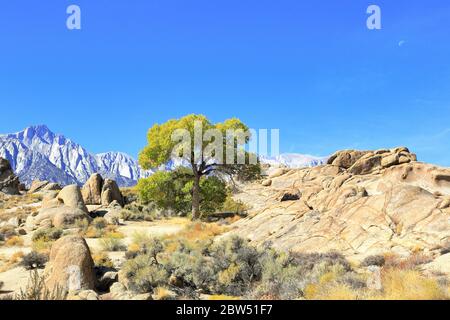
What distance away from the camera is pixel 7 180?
208 ft

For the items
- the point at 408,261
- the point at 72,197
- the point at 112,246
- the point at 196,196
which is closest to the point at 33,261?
the point at 112,246

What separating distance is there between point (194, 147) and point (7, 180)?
134 ft

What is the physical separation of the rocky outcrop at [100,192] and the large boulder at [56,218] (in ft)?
40.6

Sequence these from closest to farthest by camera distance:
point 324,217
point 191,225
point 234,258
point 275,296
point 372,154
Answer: point 275,296 < point 234,258 < point 324,217 < point 191,225 < point 372,154

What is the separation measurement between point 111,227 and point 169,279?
55.4 ft

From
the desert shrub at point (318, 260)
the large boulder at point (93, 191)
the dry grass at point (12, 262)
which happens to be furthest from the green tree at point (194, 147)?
the desert shrub at point (318, 260)

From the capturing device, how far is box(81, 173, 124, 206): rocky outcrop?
44419mm

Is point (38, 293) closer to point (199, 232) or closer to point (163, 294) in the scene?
point (163, 294)

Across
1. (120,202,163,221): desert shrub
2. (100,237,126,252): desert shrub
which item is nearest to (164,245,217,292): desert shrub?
(100,237,126,252): desert shrub

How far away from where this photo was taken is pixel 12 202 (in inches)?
1982

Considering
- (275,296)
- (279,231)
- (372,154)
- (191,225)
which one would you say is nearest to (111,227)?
(191,225)
